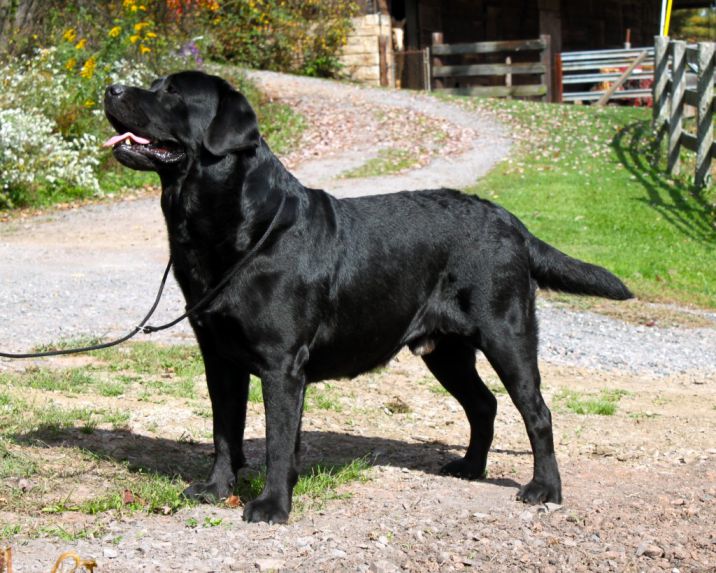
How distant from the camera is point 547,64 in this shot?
91.1 feet

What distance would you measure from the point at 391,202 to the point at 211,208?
102 cm

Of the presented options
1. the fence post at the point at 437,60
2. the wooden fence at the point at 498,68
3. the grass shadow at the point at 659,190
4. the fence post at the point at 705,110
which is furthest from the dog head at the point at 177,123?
the fence post at the point at 437,60

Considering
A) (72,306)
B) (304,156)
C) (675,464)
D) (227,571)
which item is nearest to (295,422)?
(227,571)

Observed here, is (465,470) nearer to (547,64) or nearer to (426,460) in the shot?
(426,460)

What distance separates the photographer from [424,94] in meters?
26.3

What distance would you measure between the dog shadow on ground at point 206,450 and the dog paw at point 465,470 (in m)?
0.05

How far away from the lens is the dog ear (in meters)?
4.61

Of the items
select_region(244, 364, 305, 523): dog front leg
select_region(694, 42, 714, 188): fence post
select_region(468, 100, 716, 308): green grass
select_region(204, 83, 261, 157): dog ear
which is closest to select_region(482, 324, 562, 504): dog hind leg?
select_region(244, 364, 305, 523): dog front leg

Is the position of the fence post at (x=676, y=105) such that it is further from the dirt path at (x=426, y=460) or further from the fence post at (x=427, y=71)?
the fence post at (x=427, y=71)

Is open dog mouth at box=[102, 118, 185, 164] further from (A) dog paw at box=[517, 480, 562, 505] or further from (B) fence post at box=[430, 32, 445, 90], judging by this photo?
(B) fence post at box=[430, 32, 445, 90]

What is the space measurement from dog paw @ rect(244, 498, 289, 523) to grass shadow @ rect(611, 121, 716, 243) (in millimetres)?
10641

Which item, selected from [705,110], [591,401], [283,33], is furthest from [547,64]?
[591,401]

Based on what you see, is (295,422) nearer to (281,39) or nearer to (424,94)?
(424,94)

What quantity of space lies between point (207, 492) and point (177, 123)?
67.7 inches
